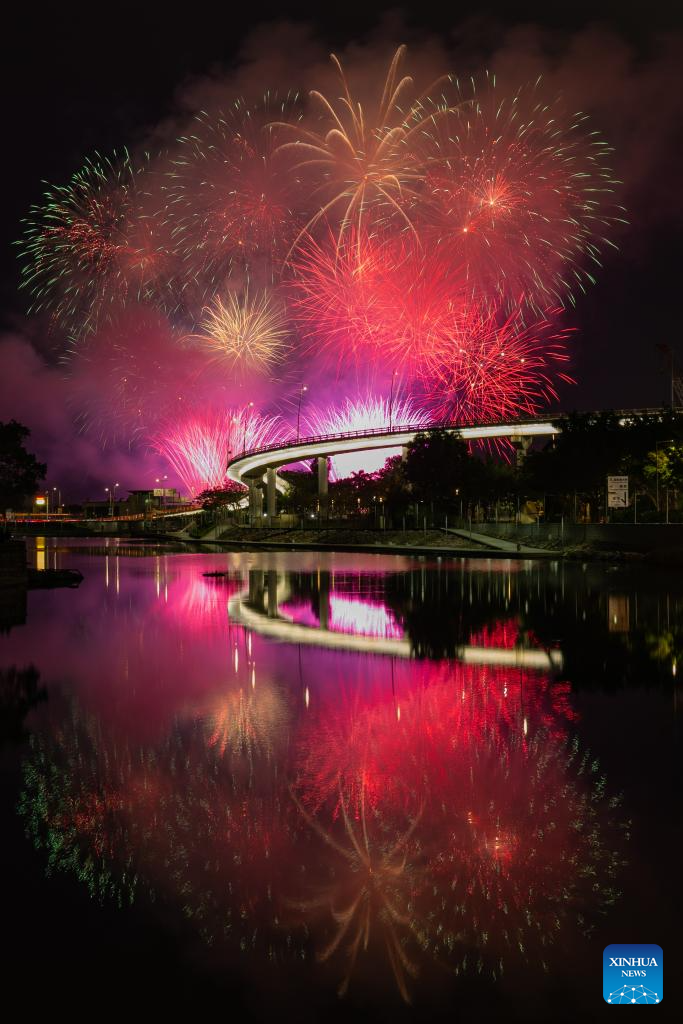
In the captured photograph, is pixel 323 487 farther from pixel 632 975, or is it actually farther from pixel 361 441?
pixel 632 975

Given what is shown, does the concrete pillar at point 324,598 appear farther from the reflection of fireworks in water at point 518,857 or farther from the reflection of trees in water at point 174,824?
the reflection of fireworks in water at point 518,857

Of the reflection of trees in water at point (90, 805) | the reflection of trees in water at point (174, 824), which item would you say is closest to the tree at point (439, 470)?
the reflection of trees in water at point (90, 805)

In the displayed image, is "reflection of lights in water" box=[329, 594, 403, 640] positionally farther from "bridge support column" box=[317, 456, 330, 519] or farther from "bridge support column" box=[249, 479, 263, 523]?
"bridge support column" box=[249, 479, 263, 523]

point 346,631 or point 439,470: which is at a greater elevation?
point 439,470

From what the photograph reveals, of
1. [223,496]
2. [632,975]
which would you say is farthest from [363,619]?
[223,496]

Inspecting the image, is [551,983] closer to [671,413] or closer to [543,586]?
[543,586]

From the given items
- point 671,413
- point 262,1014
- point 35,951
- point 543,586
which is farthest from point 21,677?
point 671,413
